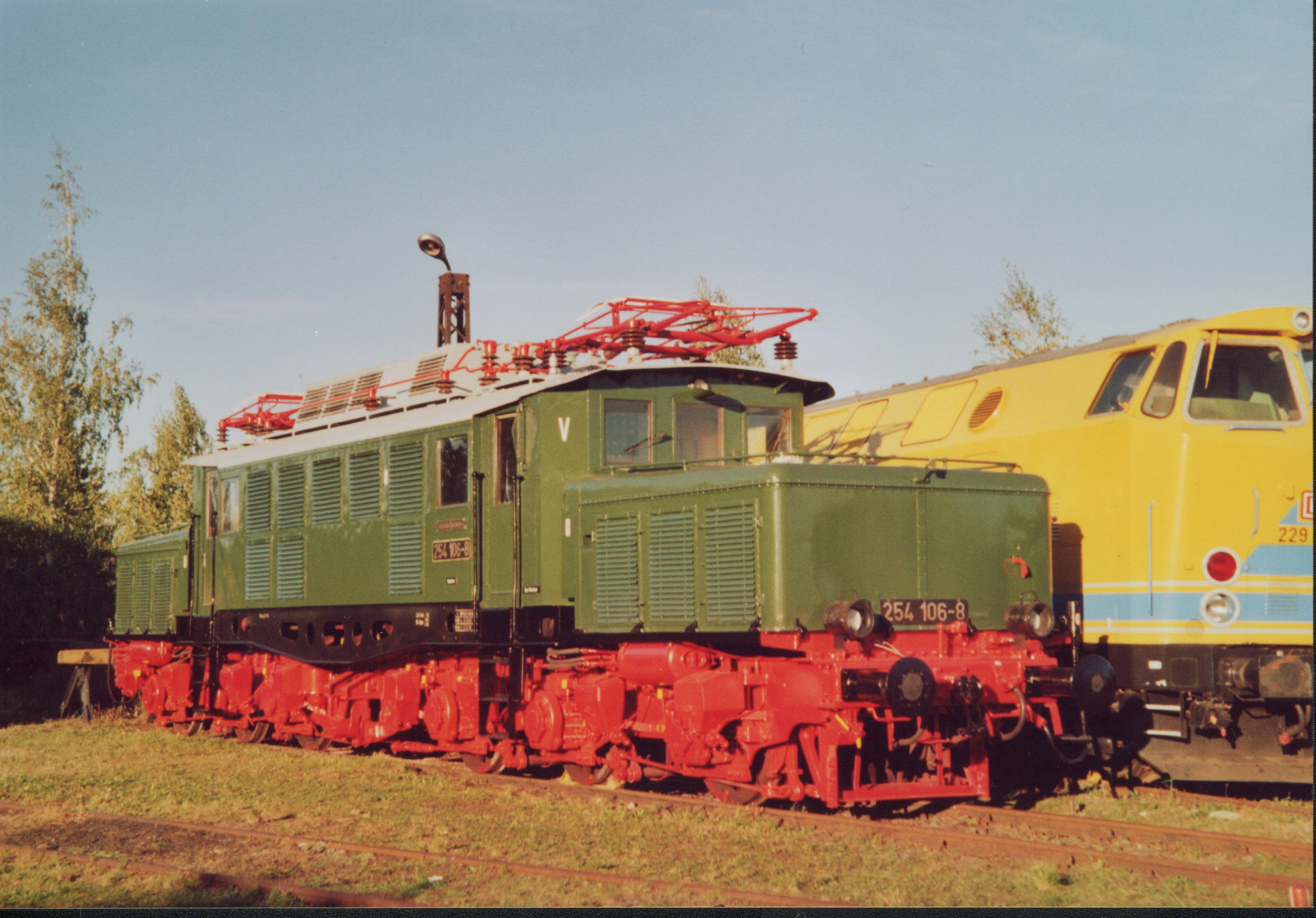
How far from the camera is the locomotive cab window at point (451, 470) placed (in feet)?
40.9

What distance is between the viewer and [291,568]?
15.0 meters

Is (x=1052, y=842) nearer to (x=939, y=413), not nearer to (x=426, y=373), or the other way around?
(x=939, y=413)

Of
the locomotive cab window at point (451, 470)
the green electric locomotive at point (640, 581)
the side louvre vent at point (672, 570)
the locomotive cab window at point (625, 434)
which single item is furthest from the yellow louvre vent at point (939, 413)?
the locomotive cab window at point (451, 470)

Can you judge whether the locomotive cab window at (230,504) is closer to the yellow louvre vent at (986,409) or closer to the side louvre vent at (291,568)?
the side louvre vent at (291,568)

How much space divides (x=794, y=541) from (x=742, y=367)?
2.71 metres

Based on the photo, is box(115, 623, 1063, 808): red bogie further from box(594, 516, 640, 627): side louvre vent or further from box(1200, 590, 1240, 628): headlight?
box(1200, 590, 1240, 628): headlight

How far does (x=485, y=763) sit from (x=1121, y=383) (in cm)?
731

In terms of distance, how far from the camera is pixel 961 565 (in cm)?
1020

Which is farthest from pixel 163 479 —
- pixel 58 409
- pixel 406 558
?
pixel 406 558

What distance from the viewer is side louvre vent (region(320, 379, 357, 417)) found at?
1526cm

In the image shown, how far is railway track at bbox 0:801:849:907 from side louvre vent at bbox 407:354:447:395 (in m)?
5.25

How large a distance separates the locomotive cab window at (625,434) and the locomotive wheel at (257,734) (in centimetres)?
750

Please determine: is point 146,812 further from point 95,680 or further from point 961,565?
point 95,680

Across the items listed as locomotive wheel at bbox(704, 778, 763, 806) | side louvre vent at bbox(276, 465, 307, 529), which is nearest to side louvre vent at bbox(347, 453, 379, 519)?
side louvre vent at bbox(276, 465, 307, 529)
